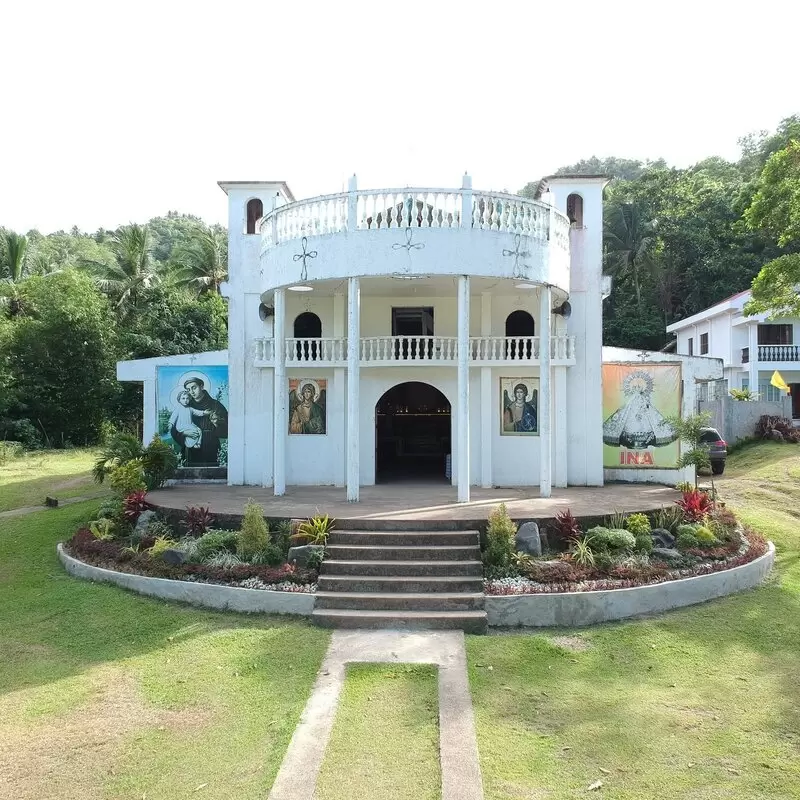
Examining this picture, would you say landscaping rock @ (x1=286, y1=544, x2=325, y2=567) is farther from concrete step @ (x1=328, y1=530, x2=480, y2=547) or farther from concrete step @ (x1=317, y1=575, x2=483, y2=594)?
concrete step @ (x1=317, y1=575, x2=483, y2=594)

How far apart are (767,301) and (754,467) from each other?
7637mm

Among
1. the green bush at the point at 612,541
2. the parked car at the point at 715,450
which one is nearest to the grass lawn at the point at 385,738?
the green bush at the point at 612,541

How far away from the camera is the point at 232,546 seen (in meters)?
10.6

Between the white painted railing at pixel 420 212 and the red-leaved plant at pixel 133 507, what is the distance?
5.52 m

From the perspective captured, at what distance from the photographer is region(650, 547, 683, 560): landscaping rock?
408 inches

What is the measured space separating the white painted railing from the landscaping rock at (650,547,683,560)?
19.6 ft

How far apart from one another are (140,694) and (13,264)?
117 ft

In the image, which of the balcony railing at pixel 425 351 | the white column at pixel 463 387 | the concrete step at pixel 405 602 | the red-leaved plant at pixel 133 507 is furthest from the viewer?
the balcony railing at pixel 425 351

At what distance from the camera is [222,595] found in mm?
9516

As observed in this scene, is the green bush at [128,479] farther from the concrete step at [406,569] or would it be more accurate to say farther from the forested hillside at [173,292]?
the forested hillside at [173,292]

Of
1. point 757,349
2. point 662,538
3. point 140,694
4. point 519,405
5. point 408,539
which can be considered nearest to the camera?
point 140,694

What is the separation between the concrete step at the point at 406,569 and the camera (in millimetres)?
9820

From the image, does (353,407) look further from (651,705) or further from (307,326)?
(651,705)

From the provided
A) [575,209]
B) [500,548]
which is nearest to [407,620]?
[500,548]
